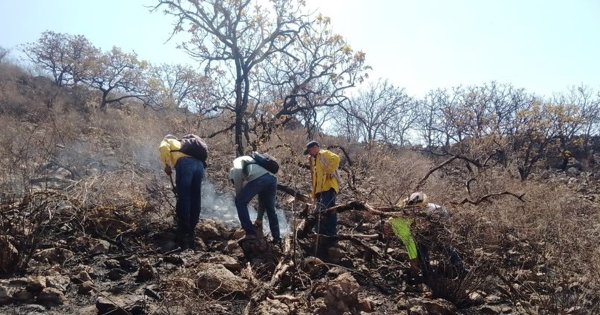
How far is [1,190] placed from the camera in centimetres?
412

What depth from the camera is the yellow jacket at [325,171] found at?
5336 millimetres

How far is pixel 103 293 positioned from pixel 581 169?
22409 millimetres

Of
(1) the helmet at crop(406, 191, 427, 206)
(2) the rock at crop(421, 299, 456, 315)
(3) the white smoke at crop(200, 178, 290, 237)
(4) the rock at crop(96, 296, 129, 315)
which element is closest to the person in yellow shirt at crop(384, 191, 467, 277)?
(1) the helmet at crop(406, 191, 427, 206)

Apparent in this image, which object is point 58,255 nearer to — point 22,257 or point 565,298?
point 22,257

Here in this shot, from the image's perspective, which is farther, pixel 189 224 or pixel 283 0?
pixel 283 0

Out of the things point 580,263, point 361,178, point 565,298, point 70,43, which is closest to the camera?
point 565,298

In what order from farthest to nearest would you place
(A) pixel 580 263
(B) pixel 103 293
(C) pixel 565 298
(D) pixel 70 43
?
(D) pixel 70 43, (A) pixel 580 263, (B) pixel 103 293, (C) pixel 565 298

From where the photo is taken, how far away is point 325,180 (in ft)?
17.9

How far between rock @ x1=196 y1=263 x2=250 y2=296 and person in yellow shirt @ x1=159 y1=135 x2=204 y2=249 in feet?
4.09

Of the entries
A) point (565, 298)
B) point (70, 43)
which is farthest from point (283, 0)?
point (70, 43)

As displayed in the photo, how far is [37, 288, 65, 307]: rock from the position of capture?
3219 mm

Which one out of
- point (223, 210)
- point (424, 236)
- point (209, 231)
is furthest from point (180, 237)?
point (424, 236)

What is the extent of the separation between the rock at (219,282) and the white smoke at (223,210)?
201cm

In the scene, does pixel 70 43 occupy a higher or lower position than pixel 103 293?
higher
